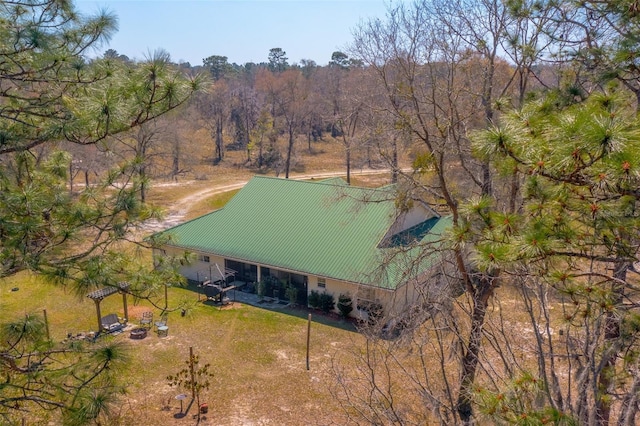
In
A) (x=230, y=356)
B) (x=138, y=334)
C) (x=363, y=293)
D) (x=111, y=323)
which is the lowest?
(x=230, y=356)

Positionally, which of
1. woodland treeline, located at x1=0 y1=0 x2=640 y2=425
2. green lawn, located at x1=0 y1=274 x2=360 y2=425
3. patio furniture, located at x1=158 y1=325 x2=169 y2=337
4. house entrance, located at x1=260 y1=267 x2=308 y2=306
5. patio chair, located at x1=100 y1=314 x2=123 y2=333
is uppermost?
woodland treeline, located at x1=0 y1=0 x2=640 y2=425

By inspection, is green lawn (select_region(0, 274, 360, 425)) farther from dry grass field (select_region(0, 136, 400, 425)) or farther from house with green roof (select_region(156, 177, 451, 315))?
house with green roof (select_region(156, 177, 451, 315))

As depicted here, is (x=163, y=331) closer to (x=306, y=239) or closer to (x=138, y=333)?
(x=138, y=333)

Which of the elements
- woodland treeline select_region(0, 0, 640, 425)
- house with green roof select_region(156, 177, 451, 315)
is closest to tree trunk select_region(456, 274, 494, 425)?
woodland treeline select_region(0, 0, 640, 425)

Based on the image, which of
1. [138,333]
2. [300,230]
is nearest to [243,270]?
[300,230]

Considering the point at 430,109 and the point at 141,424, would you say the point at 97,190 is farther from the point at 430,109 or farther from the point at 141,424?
the point at 430,109

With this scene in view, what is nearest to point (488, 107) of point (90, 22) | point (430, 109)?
point (430, 109)
